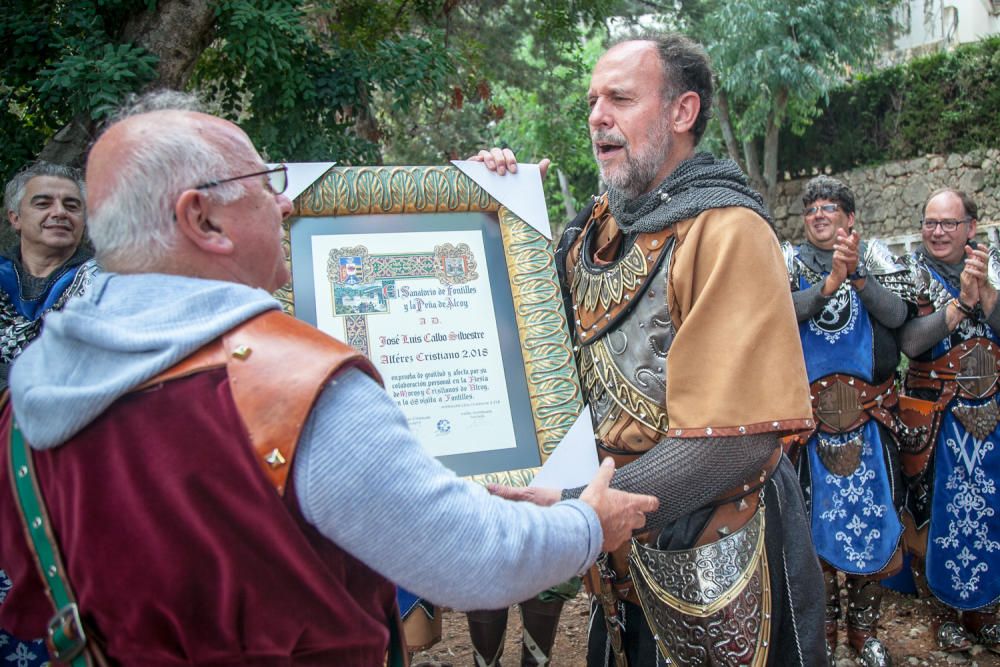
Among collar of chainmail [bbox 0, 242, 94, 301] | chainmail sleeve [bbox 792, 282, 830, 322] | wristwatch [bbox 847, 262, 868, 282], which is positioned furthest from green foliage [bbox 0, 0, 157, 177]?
wristwatch [bbox 847, 262, 868, 282]

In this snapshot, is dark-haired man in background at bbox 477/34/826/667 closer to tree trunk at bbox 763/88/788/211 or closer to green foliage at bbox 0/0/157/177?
green foliage at bbox 0/0/157/177

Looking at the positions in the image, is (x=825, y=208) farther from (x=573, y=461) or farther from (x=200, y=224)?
(x=200, y=224)

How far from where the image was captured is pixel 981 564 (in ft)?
16.1

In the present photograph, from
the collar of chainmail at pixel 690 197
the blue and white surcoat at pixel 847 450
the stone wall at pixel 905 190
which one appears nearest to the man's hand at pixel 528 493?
the collar of chainmail at pixel 690 197

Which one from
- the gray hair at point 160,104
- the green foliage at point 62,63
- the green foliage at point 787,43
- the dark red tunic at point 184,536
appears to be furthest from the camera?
the green foliage at point 787,43

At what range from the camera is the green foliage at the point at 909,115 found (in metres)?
14.2

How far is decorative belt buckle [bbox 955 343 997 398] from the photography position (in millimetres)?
4836

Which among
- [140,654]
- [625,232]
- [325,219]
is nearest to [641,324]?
[625,232]

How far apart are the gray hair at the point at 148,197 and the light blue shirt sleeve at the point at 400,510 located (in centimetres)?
40

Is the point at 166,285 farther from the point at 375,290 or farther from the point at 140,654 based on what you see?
the point at 375,290

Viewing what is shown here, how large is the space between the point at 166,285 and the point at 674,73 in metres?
1.66

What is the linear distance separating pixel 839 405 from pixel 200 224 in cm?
407

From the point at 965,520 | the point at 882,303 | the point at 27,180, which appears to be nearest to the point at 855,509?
the point at 965,520

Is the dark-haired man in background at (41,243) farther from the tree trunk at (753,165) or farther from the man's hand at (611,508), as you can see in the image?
the tree trunk at (753,165)
